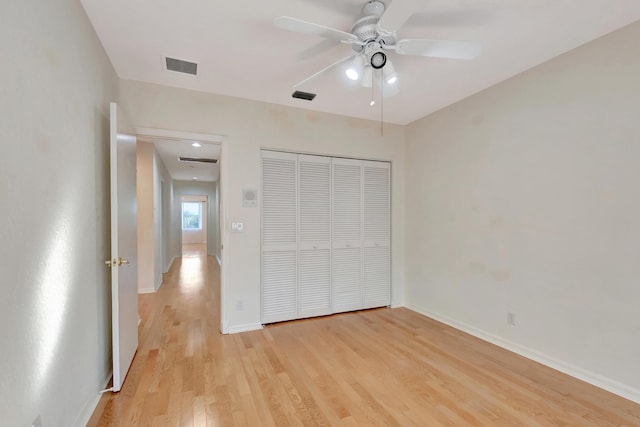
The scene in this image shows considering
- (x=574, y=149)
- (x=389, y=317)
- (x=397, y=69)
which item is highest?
(x=397, y=69)

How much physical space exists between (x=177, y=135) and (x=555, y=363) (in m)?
4.02

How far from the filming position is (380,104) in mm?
3281

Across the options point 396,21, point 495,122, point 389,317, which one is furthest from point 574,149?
point 389,317

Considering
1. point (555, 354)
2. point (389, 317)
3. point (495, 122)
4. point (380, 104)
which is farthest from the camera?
point (389, 317)

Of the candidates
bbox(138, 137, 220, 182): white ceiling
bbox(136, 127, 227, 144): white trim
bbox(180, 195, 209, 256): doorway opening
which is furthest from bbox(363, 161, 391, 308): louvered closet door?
bbox(180, 195, 209, 256): doorway opening

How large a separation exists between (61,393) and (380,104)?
11.6 feet

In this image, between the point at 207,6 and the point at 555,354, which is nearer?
the point at 207,6

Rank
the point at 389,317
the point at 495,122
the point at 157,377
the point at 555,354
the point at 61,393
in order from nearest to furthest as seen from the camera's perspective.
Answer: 1. the point at 61,393
2. the point at 157,377
3. the point at 555,354
4. the point at 495,122
5. the point at 389,317

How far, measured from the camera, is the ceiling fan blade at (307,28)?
147 cm

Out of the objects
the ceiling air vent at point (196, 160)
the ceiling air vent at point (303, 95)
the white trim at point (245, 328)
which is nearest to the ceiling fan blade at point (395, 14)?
the ceiling air vent at point (303, 95)

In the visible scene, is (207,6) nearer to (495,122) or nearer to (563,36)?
(563,36)

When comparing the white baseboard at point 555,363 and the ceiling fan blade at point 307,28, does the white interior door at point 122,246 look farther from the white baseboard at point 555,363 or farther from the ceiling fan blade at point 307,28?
the white baseboard at point 555,363

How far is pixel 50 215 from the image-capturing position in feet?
4.43

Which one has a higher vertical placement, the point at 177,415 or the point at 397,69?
the point at 397,69
